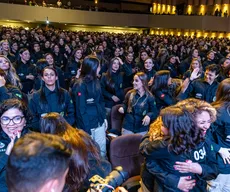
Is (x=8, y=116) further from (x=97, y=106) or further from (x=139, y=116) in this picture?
(x=139, y=116)

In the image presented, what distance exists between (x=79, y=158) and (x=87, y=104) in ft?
7.30

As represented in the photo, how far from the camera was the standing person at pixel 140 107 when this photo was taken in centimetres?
413

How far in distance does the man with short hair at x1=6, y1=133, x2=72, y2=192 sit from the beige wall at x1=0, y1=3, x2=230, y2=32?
2377 centimetres

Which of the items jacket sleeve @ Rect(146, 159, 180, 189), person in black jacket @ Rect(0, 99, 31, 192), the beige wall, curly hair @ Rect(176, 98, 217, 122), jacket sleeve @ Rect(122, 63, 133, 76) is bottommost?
jacket sleeve @ Rect(146, 159, 180, 189)

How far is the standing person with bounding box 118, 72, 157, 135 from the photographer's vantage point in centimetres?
413

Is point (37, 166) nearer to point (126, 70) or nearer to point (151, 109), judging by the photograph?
point (151, 109)

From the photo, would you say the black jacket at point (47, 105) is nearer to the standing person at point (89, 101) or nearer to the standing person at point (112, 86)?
the standing person at point (89, 101)

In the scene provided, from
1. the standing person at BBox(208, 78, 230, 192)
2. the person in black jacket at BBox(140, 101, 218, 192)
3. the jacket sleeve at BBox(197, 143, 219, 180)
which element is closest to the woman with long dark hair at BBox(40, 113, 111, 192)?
the person in black jacket at BBox(140, 101, 218, 192)

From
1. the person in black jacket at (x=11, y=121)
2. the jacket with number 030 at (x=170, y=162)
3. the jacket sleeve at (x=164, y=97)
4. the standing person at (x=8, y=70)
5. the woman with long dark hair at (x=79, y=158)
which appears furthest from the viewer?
the jacket sleeve at (x=164, y=97)

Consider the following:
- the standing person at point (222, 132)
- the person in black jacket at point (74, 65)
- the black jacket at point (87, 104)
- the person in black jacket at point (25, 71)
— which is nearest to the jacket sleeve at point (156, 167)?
the standing person at point (222, 132)

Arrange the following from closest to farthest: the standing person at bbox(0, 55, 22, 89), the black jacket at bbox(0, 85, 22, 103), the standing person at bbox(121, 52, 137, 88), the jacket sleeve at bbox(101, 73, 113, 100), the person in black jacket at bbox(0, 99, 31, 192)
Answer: the person in black jacket at bbox(0, 99, 31, 192) < the black jacket at bbox(0, 85, 22, 103) < the standing person at bbox(0, 55, 22, 89) < the jacket sleeve at bbox(101, 73, 113, 100) < the standing person at bbox(121, 52, 137, 88)

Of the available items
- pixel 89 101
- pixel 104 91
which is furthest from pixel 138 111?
pixel 104 91

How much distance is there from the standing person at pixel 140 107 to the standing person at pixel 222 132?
122 centimetres

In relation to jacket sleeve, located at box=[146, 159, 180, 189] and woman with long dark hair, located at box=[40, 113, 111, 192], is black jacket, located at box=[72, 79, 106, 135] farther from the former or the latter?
woman with long dark hair, located at box=[40, 113, 111, 192]
